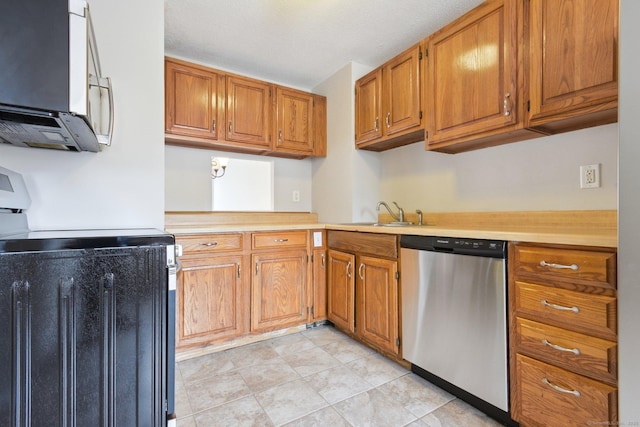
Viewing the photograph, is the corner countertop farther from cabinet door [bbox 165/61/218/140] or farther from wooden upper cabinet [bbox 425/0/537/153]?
cabinet door [bbox 165/61/218/140]

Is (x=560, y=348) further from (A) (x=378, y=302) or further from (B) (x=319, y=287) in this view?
(B) (x=319, y=287)

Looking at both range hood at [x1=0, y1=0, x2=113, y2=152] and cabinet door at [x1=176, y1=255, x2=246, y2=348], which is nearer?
range hood at [x1=0, y1=0, x2=113, y2=152]

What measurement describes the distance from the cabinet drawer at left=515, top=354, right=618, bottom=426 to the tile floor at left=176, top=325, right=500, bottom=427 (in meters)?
0.24

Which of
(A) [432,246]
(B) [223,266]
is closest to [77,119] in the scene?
(B) [223,266]

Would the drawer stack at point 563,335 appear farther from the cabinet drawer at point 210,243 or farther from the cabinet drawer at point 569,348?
the cabinet drawer at point 210,243

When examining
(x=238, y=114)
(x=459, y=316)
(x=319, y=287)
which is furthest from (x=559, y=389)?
(x=238, y=114)

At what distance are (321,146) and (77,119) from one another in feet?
7.23

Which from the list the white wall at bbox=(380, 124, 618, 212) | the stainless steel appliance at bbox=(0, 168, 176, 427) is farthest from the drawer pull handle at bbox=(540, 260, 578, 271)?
the stainless steel appliance at bbox=(0, 168, 176, 427)

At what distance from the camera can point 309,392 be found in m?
1.65

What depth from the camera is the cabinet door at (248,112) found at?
2551mm

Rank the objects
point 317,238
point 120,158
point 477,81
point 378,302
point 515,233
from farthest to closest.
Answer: point 317,238 < point 378,302 < point 477,81 < point 120,158 < point 515,233

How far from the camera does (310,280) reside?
2.50 m

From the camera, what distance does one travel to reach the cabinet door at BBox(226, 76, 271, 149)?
8.37 ft

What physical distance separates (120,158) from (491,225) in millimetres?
2188
